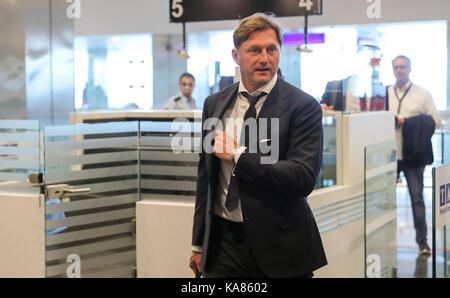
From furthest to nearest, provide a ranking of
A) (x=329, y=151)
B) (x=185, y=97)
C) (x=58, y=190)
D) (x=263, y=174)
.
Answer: (x=185, y=97), (x=329, y=151), (x=58, y=190), (x=263, y=174)

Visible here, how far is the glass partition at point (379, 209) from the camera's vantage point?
431cm

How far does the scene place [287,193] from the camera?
229 cm

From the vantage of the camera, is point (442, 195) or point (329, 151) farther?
point (329, 151)

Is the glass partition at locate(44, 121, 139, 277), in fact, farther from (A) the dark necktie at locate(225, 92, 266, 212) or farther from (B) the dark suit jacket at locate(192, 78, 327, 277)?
(B) the dark suit jacket at locate(192, 78, 327, 277)

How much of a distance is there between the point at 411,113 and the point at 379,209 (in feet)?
7.12

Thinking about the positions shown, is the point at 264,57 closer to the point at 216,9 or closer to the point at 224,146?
the point at 224,146

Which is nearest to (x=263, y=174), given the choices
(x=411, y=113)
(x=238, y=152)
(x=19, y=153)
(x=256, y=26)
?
(x=238, y=152)

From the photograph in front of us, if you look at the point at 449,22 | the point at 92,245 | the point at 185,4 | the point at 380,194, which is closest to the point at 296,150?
the point at 92,245

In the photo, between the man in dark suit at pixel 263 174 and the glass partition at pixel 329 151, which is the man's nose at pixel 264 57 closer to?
the man in dark suit at pixel 263 174

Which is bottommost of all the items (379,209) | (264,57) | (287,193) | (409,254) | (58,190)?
(409,254)

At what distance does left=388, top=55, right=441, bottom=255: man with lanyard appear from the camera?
622 cm

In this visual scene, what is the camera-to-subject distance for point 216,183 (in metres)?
2.43

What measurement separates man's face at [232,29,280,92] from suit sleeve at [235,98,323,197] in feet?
0.59

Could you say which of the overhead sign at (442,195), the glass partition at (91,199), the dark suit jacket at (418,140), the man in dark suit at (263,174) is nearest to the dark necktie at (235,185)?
the man in dark suit at (263,174)
